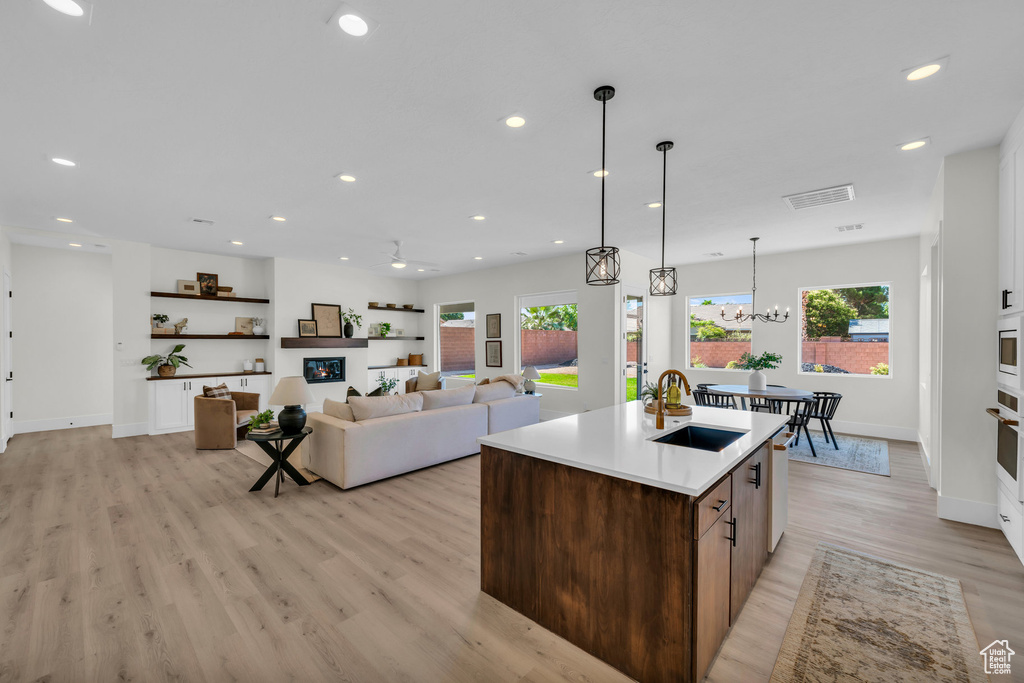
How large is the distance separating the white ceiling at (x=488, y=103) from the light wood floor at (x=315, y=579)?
2715 mm

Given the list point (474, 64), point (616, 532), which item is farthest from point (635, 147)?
point (616, 532)

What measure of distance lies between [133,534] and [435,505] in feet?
6.94

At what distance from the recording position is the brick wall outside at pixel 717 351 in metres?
7.14

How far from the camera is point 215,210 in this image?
4.42m

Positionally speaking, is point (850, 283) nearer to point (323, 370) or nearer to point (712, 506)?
point (712, 506)

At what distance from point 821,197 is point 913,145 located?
1.04m

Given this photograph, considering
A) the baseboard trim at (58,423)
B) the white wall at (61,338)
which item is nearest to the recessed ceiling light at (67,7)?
the white wall at (61,338)

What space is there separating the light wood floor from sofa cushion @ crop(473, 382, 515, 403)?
120cm

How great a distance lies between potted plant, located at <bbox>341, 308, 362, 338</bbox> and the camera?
793 centimetres

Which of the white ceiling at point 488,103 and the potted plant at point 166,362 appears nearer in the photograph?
the white ceiling at point 488,103

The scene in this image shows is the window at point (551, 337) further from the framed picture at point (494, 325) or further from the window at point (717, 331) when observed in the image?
the window at point (717, 331)

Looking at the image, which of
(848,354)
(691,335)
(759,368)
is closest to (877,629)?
(759,368)

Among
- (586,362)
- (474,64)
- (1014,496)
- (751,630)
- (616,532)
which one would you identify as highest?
(474,64)

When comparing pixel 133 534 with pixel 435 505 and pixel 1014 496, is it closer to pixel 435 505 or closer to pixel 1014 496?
pixel 435 505
